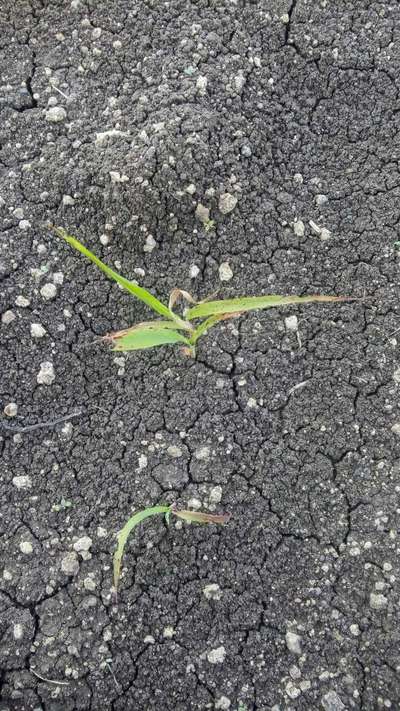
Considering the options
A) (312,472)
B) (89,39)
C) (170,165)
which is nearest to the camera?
(312,472)

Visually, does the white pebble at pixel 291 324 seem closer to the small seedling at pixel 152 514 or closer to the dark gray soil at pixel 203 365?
the dark gray soil at pixel 203 365

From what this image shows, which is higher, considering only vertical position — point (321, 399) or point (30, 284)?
point (30, 284)

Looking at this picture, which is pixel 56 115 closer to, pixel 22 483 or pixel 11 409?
pixel 11 409

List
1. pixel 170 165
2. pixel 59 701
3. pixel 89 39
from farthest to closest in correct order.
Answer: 1. pixel 89 39
2. pixel 170 165
3. pixel 59 701

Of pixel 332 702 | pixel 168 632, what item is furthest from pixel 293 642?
pixel 168 632

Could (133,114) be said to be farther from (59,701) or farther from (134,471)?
(59,701)

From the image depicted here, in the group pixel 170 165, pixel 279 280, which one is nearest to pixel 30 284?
pixel 170 165

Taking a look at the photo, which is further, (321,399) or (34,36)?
(34,36)

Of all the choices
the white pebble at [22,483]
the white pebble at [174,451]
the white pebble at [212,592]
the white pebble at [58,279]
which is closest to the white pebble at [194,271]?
the white pebble at [58,279]
